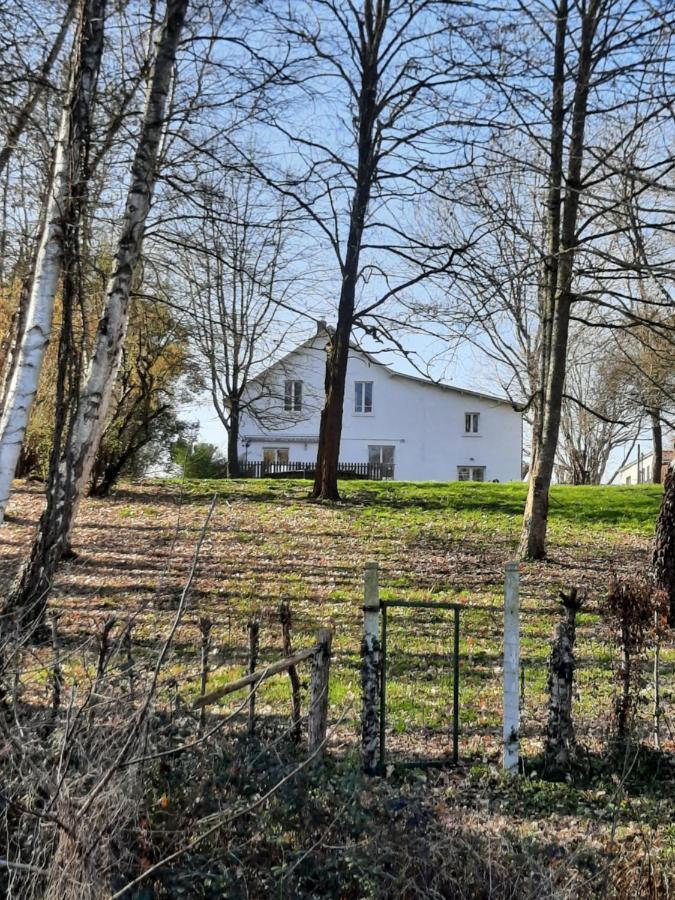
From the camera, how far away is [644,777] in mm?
5133

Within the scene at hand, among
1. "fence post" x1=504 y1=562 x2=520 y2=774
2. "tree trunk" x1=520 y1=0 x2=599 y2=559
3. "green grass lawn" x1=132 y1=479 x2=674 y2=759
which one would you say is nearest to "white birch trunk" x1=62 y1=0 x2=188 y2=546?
"green grass lawn" x1=132 y1=479 x2=674 y2=759

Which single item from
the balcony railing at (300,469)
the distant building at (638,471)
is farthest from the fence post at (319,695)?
the distant building at (638,471)

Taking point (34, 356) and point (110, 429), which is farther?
point (110, 429)

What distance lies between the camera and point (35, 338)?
6.34 metres

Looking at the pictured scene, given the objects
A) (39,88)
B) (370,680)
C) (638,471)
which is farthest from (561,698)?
(638,471)

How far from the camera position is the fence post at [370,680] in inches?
199

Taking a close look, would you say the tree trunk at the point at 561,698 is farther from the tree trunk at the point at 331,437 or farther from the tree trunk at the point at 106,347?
the tree trunk at the point at 331,437

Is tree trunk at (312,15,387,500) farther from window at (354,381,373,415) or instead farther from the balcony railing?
window at (354,381,373,415)

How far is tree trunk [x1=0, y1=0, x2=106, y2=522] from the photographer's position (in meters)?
6.25

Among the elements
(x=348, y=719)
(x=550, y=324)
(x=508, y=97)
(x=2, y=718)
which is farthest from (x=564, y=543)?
(x=2, y=718)

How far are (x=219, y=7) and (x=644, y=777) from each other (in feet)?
26.9

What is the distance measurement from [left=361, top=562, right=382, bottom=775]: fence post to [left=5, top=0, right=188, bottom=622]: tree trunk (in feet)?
12.2

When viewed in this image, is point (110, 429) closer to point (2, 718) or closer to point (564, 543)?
point (564, 543)

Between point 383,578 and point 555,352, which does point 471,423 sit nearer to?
point 555,352
